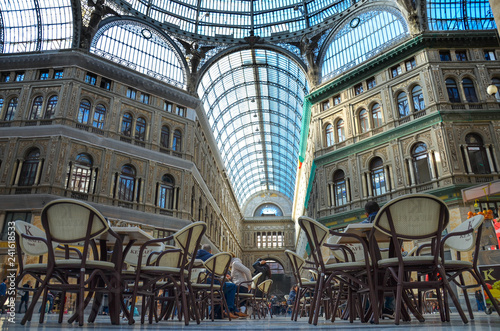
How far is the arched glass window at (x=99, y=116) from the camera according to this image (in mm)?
22391

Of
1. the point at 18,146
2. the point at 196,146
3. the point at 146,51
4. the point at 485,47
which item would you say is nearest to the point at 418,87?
the point at 485,47

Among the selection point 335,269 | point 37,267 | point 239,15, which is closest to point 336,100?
point 239,15

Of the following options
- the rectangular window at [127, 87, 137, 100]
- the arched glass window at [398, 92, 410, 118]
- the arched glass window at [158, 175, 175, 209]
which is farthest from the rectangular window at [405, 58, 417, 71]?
the rectangular window at [127, 87, 137, 100]

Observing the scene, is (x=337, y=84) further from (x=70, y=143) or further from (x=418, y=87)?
(x=70, y=143)

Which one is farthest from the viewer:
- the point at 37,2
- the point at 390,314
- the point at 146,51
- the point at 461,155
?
the point at 146,51

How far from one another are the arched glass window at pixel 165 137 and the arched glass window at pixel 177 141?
1.48 feet

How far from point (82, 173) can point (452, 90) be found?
21339mm

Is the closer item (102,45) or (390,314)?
(390,314)

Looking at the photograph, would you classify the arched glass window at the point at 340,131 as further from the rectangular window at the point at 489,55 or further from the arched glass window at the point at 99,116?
the arched glass window at the point at 99,116

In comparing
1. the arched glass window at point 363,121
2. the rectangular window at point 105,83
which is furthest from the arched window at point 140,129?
the arched glass window at point 363,121

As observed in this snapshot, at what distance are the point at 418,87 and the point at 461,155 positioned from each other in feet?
15.7

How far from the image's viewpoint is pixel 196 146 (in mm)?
28094

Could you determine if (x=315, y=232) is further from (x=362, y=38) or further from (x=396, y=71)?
(x=362, y=38)

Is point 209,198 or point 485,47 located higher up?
point 485,47
